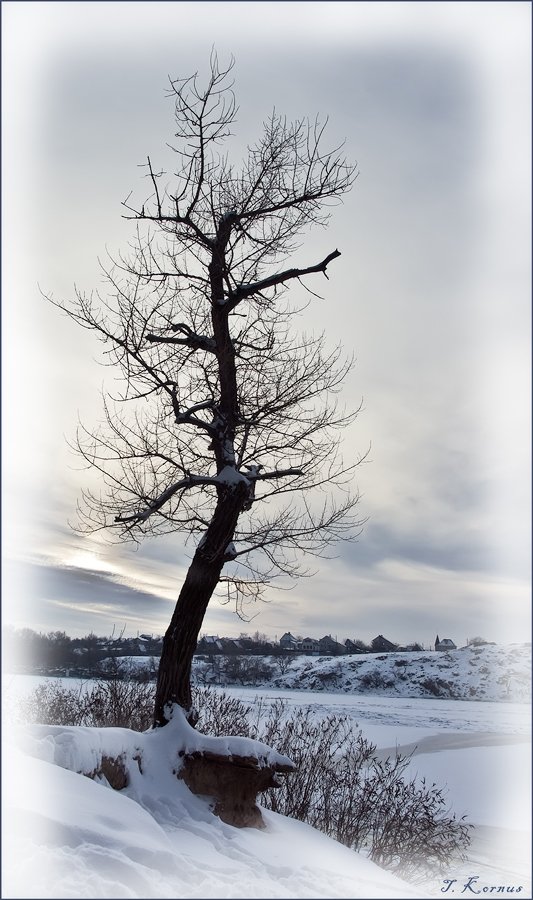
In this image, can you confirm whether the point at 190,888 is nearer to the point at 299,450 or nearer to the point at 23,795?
the point at 23,795

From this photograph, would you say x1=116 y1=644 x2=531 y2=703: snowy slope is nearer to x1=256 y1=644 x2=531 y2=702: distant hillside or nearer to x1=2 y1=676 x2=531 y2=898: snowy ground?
x1=256 y1=644 x2=531 y2=702: distant hillside

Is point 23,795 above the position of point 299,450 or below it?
below

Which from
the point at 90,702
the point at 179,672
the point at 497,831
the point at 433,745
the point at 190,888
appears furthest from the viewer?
the point at 433,745

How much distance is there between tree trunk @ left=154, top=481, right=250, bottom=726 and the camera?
7.30 meters

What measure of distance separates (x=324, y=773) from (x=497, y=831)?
5375 millimetres

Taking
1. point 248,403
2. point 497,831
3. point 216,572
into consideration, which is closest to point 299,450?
point 248,403

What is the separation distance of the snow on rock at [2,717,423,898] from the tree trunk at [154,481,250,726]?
1073mm

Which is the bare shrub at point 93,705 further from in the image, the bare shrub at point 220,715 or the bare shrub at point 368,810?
the bare shrub at point 368,810

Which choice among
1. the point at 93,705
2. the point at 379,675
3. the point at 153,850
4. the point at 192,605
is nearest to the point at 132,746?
the point at 192,605

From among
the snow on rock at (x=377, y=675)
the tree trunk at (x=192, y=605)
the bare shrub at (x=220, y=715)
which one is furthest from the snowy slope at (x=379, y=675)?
the tree trunk at (x=192, y=605)

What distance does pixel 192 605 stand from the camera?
7.57 meters

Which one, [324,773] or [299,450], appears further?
[324,773]

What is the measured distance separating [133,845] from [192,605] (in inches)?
152

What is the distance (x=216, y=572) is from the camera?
25.4 ft
